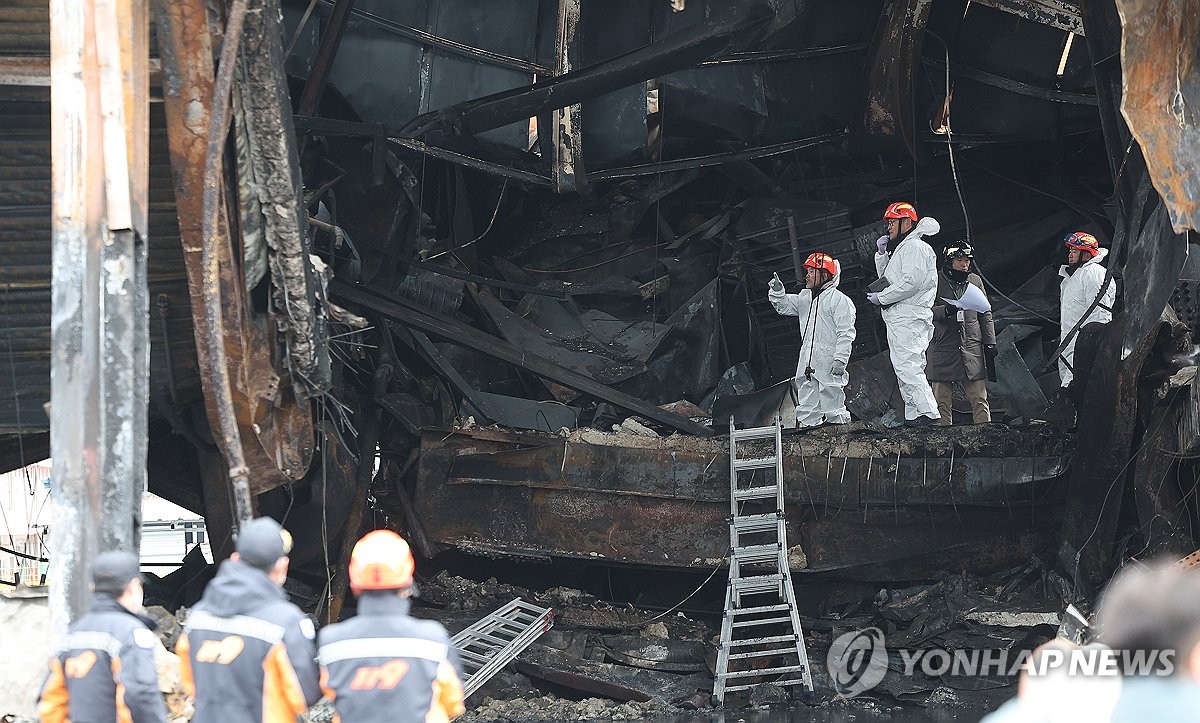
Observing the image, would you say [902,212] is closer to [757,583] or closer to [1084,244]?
[1084,244]

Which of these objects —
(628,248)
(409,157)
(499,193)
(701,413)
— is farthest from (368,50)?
(701,413)

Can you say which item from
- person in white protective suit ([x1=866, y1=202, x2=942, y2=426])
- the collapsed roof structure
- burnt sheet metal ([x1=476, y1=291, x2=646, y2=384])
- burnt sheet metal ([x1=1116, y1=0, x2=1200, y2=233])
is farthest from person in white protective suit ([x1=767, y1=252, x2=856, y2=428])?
burnt sheet metal ([x1=1116, y1=0, x2=1200, y2=233])

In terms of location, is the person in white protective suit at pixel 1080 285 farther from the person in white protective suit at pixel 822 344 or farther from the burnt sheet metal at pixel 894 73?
the burnt sheet metal at pixel 894 73

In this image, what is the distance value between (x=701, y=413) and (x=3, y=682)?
18.6 ft

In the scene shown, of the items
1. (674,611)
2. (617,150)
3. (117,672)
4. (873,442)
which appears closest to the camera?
(117,672)

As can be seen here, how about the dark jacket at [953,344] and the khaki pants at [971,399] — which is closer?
the dark jacket at [953,344]

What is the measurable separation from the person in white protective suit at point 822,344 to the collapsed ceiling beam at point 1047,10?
10.0ft

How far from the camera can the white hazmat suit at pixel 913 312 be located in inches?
353

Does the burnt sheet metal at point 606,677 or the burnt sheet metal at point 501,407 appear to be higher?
the burnt sheet metal at point 501,407

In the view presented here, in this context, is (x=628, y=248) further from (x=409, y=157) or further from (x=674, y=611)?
(x=674, y=611)

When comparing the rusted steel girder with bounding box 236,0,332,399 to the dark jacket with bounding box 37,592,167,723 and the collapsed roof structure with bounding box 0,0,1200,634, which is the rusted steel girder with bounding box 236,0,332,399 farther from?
the dark jacket with bounding box 37,592,167,723

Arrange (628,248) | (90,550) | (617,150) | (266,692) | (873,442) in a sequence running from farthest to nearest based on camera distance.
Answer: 1. (628,248)
2. (617,150)
3. (873,442)
4. (90,550)
5. (266,692)

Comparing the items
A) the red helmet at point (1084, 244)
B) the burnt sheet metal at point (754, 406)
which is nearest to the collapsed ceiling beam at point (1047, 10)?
the red helmet at point (1084, 244)

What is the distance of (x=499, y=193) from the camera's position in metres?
11.1
